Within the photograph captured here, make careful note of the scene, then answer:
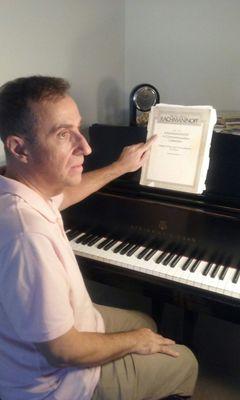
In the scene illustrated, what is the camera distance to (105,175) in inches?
58.9

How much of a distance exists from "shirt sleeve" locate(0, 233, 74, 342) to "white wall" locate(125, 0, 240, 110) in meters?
2.04

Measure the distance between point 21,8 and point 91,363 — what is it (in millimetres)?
1595

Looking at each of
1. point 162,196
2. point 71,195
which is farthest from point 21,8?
point 162,196

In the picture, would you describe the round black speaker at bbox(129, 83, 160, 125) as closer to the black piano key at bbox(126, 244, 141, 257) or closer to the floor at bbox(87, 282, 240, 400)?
the black piano key at bbox(126, 244, 141, 257)

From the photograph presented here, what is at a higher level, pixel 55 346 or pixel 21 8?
pixel 21 8

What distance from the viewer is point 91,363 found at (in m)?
0.97

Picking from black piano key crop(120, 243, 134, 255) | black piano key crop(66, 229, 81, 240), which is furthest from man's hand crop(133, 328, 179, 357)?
black piano key crop(66, 229, 81, 240)

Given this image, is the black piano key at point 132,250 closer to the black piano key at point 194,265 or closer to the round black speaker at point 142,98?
the black piano key at point 194,265

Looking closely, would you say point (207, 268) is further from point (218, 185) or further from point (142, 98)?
point (142, 98)

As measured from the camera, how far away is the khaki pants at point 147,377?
1076mm

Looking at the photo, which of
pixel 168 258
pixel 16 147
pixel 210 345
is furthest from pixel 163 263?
pixel 210 345

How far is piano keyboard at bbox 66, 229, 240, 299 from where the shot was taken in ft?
4.21

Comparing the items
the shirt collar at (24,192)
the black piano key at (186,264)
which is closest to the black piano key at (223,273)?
the black piano key at (186,264)

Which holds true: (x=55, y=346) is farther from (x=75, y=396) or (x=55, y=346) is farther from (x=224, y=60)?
(x=224, y=60)
